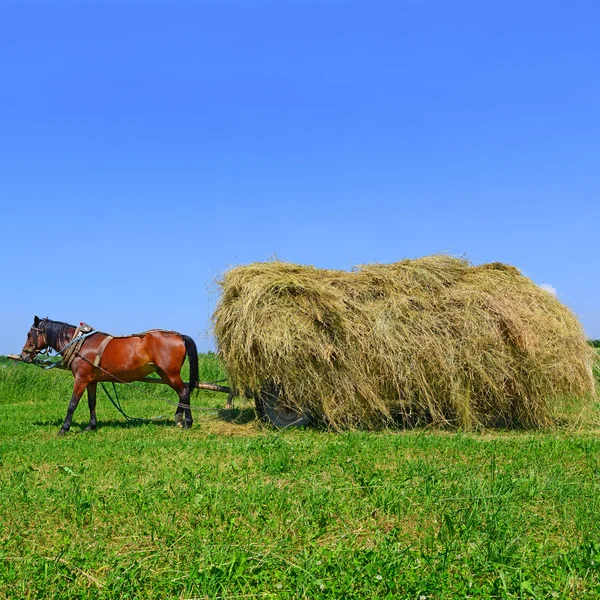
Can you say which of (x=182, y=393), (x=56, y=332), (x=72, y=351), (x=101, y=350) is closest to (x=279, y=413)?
(x=182, y=393)

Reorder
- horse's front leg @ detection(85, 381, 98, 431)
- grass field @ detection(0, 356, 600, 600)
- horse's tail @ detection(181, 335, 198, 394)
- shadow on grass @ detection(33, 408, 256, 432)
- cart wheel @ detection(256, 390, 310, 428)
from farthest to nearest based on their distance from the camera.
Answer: shadow on grass @ detection(33, 408, 256, 432) → horse's tail @ detection(181, 335, 198, 394) → horse's front leg @ detection(85, 381, 98, 431) → cart wheel @ detection(256, 390, 310, 428) → grass field @ detection(0, 356, 600, 600)

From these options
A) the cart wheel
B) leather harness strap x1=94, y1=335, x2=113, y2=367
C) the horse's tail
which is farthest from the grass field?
the horse's tail

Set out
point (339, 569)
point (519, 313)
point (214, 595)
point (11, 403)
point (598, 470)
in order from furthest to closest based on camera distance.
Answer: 1. point (11, 403)
2. point (519, 313)
3. point (598, 470)
4. point (339, 569)
5. point (214, 595)

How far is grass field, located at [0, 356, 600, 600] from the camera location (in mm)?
4336

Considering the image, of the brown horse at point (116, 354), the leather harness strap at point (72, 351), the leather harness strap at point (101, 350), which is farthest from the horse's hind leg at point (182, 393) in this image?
the leather harness strap at point (72, 351)

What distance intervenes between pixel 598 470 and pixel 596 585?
3131mm

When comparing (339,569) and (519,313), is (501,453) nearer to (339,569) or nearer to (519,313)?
(519,313)

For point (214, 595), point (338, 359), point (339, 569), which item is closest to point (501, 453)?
point (338, 359)

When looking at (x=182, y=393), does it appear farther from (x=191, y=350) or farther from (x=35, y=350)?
(x=35, y=350)

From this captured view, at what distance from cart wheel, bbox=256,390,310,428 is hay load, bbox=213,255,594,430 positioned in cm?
15

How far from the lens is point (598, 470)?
283 inches

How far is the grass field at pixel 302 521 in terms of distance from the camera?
4336mm

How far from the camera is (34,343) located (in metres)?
11.4

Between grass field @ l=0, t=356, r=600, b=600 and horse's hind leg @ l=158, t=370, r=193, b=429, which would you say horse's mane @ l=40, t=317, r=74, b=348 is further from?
grass field @ l=0, t=356, r=600, b=600
